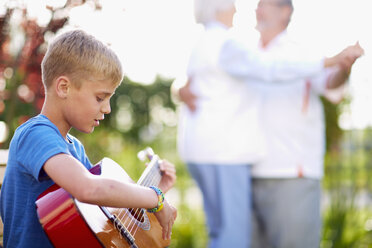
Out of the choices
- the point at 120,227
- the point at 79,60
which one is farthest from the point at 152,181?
the point at 79,60

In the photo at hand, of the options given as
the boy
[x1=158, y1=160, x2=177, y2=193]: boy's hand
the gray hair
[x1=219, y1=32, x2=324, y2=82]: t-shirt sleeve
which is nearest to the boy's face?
the boy

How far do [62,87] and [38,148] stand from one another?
24 cm

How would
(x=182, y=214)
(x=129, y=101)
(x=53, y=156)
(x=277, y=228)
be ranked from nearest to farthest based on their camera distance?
1. (x=53, y=156)
2. (x=277, y=228)
3. (x=182, y=214)
4. (x=129, y=101)

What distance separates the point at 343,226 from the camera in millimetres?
3803

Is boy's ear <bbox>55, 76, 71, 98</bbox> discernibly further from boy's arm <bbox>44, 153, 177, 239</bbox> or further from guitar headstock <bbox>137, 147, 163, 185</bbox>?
guitar headstock <bbox>137, 147, 163, 185</bbox>

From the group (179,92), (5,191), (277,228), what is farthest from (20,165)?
(277,228)

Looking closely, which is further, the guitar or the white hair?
the white hair

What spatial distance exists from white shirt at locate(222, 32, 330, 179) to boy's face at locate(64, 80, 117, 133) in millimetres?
1179

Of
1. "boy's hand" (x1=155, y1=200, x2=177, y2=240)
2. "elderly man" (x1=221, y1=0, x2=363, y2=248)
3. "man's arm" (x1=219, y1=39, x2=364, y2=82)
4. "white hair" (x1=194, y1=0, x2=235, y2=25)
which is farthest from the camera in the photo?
"white hair" (x1=194, y1=0, x2=235, y2=25)

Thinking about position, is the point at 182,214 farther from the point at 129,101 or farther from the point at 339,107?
the point at 129,101

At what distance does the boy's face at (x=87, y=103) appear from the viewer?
5.26ft

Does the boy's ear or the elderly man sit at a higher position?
the boy's ear

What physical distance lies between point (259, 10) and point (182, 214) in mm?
2296

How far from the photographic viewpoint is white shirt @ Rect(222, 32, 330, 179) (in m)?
2.71
